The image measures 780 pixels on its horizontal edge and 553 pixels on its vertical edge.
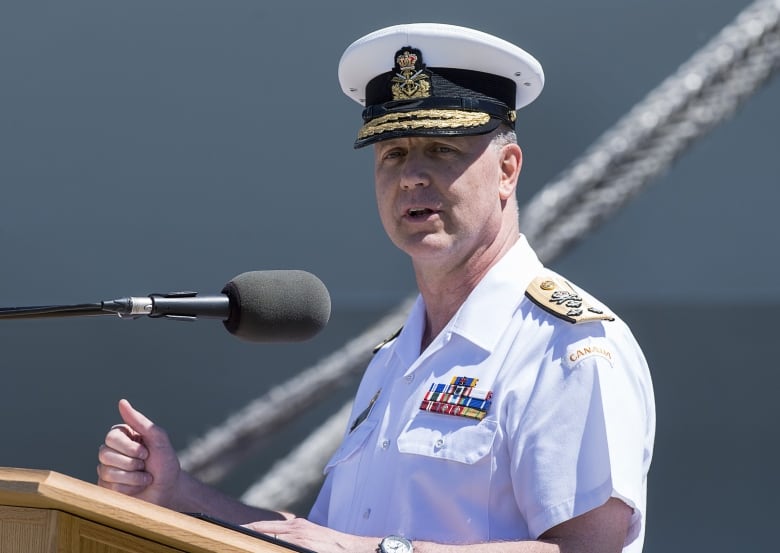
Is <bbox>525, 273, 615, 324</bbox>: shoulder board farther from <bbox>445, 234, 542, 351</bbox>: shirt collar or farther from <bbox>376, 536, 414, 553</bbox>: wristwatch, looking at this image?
<bbox>376, 536, 414, 553</bbox>: wristwatch

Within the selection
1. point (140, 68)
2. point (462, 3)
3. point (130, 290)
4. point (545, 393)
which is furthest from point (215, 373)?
point (545, 393)

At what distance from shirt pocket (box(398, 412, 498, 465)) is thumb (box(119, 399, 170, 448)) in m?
0.34

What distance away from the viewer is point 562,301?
1.68m

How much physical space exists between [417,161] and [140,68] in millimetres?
2137

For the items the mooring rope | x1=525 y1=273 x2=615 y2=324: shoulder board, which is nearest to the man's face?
x1=525 y1=273 x2=615 y2=324: shoulder board

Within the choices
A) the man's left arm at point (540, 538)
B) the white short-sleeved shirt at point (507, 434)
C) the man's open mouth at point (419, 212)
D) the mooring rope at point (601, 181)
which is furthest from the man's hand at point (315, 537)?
the mooring rope at point (601, 181)

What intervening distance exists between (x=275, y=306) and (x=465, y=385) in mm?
389

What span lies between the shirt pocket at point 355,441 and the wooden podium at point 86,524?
2.38 ft

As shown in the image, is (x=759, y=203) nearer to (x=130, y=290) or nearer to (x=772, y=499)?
(x=772, y=499)

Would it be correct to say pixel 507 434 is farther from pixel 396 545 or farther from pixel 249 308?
pixel 249 308

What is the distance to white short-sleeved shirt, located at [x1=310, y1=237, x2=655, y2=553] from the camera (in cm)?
150

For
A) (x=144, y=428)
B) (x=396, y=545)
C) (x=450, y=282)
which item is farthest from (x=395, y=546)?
(x=450, y=282)

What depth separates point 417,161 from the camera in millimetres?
1774

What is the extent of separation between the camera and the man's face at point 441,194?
1.76 metres
